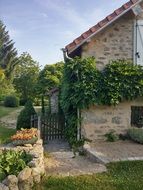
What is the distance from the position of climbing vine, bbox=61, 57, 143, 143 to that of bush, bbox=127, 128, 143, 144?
4.28 ft

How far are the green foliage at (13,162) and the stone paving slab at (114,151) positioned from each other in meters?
2.56

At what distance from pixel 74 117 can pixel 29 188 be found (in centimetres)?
567

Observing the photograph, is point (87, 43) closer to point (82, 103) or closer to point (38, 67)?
point (82, 103)

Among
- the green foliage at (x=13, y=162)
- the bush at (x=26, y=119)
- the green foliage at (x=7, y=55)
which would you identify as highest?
the green foliage at (x=7, y=55)

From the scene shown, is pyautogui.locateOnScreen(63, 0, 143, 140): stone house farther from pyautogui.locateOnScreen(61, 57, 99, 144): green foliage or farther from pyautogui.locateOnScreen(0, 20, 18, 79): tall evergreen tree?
pyautogui.locateOnScreen(0, 20, 18, 79): tall evergreen tree

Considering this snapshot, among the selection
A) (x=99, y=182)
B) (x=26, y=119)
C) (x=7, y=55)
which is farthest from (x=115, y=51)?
(x=7, y=55)

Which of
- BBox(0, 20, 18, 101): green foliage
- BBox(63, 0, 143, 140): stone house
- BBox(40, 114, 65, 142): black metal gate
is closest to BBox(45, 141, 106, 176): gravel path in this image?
BBox(63, 0, 143, 140): stone house

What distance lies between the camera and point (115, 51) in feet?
42.5

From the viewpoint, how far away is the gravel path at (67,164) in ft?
29.5

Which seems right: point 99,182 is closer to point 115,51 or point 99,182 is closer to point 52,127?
point 115,51

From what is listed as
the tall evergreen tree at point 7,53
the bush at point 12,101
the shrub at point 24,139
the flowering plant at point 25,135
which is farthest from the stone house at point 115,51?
the tall evergreen tree at point 7,53

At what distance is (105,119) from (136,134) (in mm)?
1350

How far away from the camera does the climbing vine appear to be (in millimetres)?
12383

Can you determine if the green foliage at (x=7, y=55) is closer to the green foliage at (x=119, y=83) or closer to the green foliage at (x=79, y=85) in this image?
the green foliage at (x=79, y=85)
